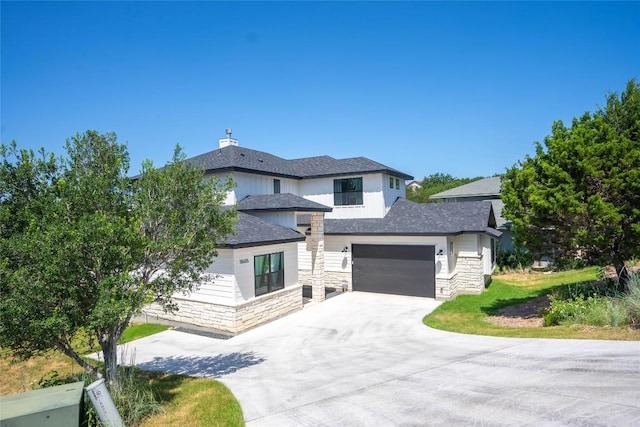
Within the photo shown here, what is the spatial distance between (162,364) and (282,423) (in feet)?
18.1

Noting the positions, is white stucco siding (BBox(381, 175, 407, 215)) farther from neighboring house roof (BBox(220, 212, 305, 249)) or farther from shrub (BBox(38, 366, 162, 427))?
shrub (BBox(38, 366, 162, 427))

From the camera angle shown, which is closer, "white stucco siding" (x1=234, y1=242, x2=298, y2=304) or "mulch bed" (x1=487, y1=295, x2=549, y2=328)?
"mulch bed" (x1=487, y1=295, x2=549, y2=328)

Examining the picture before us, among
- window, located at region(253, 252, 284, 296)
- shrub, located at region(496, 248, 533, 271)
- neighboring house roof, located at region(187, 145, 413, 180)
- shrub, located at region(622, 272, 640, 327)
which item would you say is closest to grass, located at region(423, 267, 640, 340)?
shrub, located at region(622, 272, 640, 327)

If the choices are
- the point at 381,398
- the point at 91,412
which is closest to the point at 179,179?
the point at 91,412

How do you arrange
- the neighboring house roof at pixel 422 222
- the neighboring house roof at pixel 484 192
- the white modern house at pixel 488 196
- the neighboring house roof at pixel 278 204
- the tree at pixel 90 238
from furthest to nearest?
the neighboring house roof at pixel 484 192 < the white modern house at pixel 488 196 < the neighboring house roof at pixel 422 222 < the neighboring house roof at pixel 278 204 < the tree at pixel 90 238

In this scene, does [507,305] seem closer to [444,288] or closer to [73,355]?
[444,288]

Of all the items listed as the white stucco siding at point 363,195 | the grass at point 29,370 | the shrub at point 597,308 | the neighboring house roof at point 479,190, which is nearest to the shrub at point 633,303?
the shrub at point 597,308

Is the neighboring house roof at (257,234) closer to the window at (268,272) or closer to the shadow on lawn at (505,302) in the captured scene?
the window at (268,272)

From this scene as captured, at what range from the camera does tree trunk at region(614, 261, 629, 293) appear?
12141 mm

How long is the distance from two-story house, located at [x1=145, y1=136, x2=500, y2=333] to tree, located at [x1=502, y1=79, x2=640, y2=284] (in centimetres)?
437

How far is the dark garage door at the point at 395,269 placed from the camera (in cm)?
1766

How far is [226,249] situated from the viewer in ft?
42.7

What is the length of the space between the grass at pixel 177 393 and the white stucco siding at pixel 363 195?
44.8 feet

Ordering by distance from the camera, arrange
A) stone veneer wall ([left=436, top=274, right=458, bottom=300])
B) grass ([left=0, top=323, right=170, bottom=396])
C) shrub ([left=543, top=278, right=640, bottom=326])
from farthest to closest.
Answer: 1. stone veneer wall ([left=436, top=274, right=458, bottom=300])
2. shrub ([left=543, top=278, right=640, bottom=326])
3. grass ([left=0, top=323, right=170, bottom=396])
